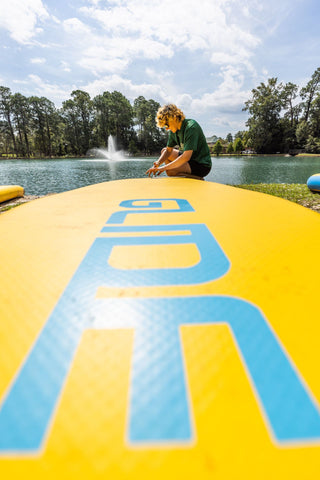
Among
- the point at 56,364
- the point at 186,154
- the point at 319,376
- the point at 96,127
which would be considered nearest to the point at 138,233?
the point at 56,364

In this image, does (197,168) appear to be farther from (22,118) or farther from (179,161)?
(22,118)

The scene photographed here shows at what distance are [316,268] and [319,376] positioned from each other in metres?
0.40

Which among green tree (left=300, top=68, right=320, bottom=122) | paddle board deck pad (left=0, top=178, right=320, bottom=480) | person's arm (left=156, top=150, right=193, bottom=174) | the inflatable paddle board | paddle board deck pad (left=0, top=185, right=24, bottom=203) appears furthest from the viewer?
green tree (left=300, top=68, right=320, bottom=122)

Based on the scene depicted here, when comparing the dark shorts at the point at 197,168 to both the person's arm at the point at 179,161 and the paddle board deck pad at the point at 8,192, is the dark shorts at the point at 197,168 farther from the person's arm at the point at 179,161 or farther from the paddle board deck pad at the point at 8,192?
the paddle board deck pad at the point at 8,192

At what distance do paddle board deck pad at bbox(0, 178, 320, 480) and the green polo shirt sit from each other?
7.09ft

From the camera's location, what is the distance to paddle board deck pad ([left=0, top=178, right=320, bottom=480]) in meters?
0.32

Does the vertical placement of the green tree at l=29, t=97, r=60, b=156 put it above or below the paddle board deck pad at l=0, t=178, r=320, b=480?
above

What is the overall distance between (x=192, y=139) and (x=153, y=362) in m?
2.72

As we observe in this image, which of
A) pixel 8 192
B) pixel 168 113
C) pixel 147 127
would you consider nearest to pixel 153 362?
pixel 168 113

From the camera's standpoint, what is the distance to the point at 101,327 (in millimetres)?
514

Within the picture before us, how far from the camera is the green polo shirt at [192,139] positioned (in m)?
2.74

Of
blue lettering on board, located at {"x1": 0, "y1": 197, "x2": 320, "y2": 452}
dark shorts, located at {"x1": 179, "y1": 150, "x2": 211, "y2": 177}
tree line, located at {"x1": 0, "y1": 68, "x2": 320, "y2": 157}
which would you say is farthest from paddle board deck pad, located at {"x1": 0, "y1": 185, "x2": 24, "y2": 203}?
tree line, located at {"x1": 0, "y1": 68, "x2": 320, "y2": 157}

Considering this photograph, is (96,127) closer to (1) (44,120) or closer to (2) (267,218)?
(1) (44,120)

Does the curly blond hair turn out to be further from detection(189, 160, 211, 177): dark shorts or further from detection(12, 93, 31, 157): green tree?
detection(12, 93, 31, 157): green tree
